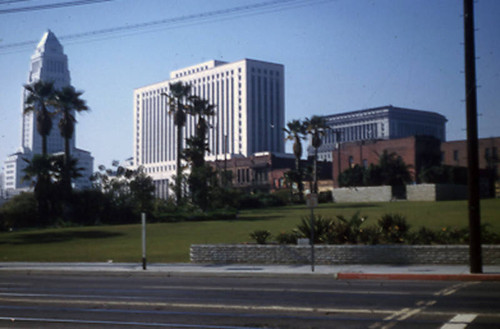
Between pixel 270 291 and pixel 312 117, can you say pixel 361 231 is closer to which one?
pixel 270 291

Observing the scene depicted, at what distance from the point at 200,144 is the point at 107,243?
31007mm

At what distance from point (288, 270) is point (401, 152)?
78.9m

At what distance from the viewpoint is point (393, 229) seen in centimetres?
2558

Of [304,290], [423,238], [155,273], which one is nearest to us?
[304,290]

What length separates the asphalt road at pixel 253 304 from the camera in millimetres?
10711

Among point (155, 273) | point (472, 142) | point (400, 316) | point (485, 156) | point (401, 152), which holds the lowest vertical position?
point (155, 273)

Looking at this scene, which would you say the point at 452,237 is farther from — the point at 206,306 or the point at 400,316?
the point at 206,306

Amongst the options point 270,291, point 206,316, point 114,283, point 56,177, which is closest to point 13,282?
point 114,283

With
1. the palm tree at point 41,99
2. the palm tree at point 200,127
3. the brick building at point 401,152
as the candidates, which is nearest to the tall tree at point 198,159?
the palm tree at point 200,127

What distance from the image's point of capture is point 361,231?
1005 inches

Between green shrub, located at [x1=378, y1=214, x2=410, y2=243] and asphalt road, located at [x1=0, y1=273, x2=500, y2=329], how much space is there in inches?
280

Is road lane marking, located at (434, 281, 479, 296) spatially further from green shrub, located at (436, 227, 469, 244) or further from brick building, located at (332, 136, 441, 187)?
brick building, located at (332, 136, 441, 187)

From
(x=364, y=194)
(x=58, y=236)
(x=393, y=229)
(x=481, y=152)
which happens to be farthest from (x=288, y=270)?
(x=481, y=152)

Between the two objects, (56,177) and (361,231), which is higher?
(56,177)
